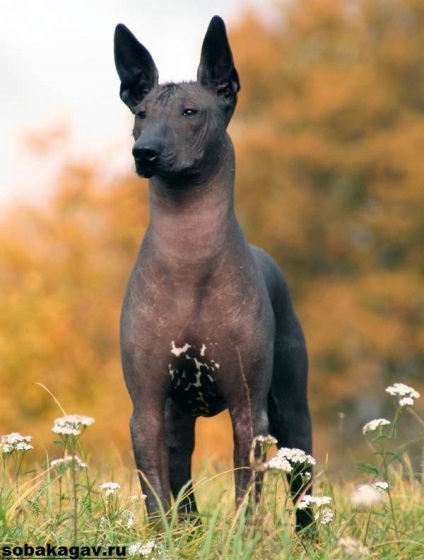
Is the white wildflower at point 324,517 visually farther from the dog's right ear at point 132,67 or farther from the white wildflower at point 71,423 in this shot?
the dog's right ear at point 132,67

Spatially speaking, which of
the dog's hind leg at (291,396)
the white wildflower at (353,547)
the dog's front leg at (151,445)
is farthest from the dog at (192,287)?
the white wildflower at (353,547)

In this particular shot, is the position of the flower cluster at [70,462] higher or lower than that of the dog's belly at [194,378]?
lower

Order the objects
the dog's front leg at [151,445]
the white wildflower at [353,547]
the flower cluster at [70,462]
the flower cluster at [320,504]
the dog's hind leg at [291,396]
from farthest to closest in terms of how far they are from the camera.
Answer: the dog's hind leg at [291,396] → the dog's front leg at [151,445] → the flower cluster at [320,504] → the flower cluster at [70,462] → the white wildflower at [353,547]

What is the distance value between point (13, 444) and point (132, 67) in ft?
5.81

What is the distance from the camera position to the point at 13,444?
465 centimetres

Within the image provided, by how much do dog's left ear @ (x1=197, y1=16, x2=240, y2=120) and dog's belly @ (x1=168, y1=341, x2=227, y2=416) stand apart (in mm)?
1108

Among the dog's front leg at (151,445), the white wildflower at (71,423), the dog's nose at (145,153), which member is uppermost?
the dog's nose at (145,153)

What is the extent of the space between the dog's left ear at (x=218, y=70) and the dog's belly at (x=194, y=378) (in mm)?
1108

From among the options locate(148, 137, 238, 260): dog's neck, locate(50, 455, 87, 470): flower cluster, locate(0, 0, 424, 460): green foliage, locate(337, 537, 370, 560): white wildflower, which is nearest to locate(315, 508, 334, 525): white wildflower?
locate(337, 537, 370, 560): white wildflower

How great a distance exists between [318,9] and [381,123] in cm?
274

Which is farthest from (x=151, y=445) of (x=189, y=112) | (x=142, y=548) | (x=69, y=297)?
(x=69, y=297)

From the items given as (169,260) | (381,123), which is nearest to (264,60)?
(381,123)

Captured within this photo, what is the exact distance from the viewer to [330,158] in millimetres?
→ 21094

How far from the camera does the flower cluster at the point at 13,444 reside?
4.48 m
